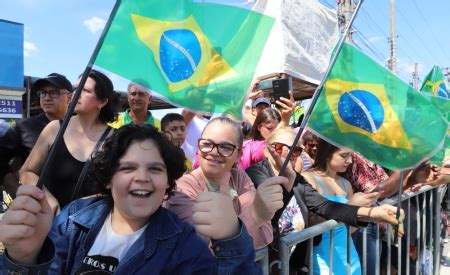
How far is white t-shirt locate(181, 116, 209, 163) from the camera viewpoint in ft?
12.1

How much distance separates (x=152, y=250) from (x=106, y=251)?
19cm

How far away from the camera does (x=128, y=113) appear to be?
402 cm

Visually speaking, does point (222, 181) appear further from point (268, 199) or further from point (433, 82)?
point (433, 82)

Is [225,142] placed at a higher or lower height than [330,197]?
higher

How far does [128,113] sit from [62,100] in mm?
1073

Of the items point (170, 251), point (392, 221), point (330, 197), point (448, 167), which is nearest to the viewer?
point (170, 251)

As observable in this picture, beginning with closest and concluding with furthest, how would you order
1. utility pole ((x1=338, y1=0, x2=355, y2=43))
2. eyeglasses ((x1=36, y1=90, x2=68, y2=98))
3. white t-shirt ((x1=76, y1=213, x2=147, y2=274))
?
white t-shirt ((x1=76, y1=213, x2=147, y2=274)), eyeglasses ((x1=36, y1=90, x2=68, y2=98)), utility pole ((x1=338, y1=0, x2=355, y2=43))

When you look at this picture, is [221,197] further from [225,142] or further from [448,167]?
[448,167]

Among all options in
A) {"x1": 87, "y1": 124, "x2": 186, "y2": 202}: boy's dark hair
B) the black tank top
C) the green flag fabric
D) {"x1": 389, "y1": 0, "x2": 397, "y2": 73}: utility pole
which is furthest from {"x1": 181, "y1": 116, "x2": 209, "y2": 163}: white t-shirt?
{"x1": 389, "y1": 0, "x2": 397, "y2": 73}: utility pole

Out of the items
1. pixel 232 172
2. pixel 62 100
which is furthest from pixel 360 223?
pixel 62 100

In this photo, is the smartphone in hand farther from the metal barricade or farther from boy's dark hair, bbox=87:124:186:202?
boy's dark hair, bbox=87:124:186:202

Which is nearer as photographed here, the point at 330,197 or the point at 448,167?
the point at 330,197

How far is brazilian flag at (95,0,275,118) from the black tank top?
0.79 meters

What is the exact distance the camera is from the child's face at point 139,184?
152 centimetres
